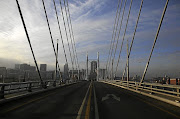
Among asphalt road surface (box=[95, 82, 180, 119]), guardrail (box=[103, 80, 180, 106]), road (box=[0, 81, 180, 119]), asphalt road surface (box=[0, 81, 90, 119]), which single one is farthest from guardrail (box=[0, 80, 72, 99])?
guardrail (box=[103, 80, 180, 106])

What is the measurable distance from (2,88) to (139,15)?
1662 centimetres

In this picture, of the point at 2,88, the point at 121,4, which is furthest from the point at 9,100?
the point at 121,4

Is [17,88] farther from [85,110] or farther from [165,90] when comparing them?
[165,90]

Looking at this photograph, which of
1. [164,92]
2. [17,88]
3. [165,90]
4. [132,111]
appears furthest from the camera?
[164,92]

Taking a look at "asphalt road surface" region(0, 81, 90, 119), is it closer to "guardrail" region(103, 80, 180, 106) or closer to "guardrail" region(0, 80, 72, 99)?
"guardrail" region(0, 80, 72, 99)

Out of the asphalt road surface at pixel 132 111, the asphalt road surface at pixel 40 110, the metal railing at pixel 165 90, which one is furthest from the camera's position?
the metal railing at pixel 165 90

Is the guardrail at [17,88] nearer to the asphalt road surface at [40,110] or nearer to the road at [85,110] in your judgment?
the road at [85,110]

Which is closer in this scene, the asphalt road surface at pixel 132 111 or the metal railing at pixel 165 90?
the asphalt road surface at pixel 132 111

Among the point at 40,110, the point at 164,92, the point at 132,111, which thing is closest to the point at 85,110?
the point at 40,110

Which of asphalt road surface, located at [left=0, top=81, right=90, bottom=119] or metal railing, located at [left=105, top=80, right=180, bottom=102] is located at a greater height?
metal railing, located at [left=105, top=80, right=180, bottom=102]

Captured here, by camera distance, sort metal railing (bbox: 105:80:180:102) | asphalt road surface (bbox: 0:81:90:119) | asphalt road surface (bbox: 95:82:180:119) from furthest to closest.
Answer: metal railing (bbox: 105:80:180:102) → asphalt road surface (bbox: 95:82:180:119) → asphalt road surface (bbox: 0:81:90:119)

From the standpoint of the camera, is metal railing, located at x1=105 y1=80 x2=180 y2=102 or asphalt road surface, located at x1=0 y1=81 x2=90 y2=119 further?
metal railing, located at x1=105 y1=80 x2=180 y2=102

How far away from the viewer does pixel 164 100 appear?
10664 mm

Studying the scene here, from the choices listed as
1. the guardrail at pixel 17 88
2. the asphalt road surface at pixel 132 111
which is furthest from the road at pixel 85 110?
the guardrail at pixel 17 88
